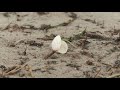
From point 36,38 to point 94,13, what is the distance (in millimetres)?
934

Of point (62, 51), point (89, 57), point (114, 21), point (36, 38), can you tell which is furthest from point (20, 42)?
point (114, 21)

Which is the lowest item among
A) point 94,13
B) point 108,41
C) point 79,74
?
point 79,74

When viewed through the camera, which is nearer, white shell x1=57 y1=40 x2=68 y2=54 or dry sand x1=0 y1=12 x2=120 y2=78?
dry sand x1=0 y1=12 x2=120 y2=78

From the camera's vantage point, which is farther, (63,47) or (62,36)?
(62,36)

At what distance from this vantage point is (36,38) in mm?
3230

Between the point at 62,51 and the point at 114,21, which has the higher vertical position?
the point at 114,21

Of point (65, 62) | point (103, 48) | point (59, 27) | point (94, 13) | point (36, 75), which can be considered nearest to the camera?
point (36, 75)

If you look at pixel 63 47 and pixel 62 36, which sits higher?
pixel 62 36

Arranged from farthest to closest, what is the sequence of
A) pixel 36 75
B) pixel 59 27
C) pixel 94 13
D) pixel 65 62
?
pixel 94 13 → pixel 59 27 → pixel 65 62 → pixel 36 75

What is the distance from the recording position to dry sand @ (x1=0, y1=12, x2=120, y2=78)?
105 inches

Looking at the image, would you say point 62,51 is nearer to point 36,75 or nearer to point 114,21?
point 36,75

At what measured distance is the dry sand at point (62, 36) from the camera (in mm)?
2666

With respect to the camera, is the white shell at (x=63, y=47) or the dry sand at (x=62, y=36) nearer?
the dry sand at (x=62, y=36)

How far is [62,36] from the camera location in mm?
3283
